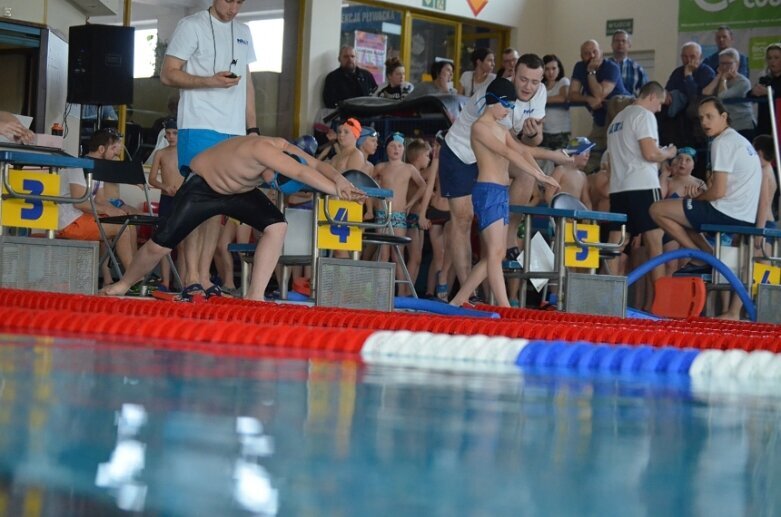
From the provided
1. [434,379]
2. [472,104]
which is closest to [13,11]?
[472,104]

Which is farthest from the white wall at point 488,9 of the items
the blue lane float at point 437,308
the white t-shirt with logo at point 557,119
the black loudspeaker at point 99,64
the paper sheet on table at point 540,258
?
the blue lane float at point 437,308

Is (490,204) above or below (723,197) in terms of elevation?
below

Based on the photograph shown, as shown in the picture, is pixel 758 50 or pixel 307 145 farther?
pixel 758 50

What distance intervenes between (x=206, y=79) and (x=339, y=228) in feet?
5.65

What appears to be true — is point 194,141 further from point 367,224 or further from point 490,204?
point 490,204

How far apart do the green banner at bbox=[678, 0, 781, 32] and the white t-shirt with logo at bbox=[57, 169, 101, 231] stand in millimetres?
9192

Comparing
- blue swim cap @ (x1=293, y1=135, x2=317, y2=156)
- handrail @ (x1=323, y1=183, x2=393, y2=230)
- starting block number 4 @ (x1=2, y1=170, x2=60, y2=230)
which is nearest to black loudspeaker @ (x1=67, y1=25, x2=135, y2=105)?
blue swim cap @ (x1=293, y1=135, x2=317, y2=156)

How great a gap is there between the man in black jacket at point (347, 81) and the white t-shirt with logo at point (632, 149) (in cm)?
489

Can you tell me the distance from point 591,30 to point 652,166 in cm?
817

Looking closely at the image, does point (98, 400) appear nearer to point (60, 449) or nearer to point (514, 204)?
point (60, 449)

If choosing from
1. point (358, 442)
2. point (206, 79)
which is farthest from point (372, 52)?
point (358, 442)

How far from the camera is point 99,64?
1127 centimetres

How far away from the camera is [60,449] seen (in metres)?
1.84

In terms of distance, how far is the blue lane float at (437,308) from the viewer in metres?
7.08
